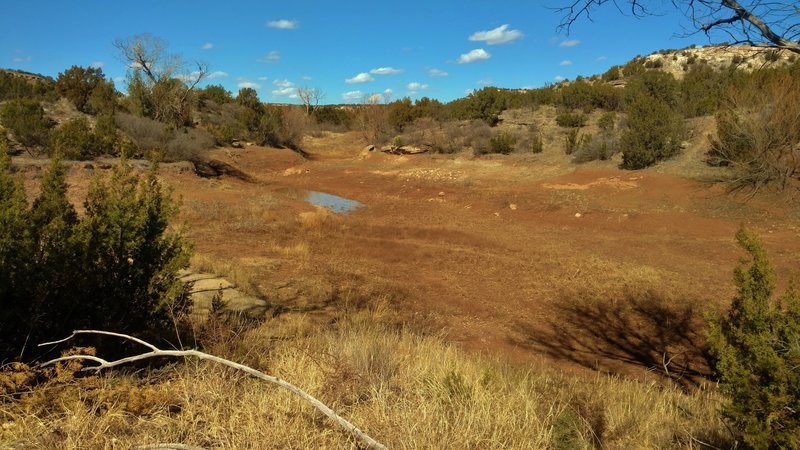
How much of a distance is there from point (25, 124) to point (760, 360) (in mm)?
26799

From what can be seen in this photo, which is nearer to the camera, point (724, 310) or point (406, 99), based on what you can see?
point (724, 310)

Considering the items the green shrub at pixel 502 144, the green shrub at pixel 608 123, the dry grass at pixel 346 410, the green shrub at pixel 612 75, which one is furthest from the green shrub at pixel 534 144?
the green shrub at pixel 612 75

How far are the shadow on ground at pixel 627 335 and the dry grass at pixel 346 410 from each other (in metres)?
3.17

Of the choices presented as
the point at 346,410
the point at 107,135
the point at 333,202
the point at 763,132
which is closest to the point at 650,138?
the point at 763,132

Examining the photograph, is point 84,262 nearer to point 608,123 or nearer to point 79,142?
point 79,142

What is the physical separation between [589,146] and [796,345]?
77.0ft

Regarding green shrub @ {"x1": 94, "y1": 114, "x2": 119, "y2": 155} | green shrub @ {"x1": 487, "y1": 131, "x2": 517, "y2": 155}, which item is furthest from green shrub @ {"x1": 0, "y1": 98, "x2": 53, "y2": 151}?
green shrub @ {"x1": 487, "y1": 131, "x2": 517, "y2": 155}

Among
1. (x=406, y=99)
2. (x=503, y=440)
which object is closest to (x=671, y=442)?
(x=503, y=440)

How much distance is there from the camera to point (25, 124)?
70.2ft

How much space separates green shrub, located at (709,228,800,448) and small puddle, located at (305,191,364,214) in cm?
1709

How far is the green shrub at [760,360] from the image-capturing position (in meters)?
2.64

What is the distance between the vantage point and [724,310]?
8.95 meters

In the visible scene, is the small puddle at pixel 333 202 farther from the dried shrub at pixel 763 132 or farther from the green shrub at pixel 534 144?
the dried shrub at pixel 763 132

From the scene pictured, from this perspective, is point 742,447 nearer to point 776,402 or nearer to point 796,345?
point 776,402
